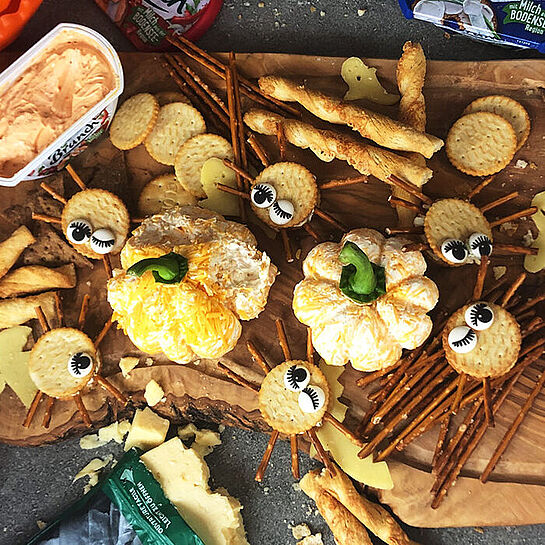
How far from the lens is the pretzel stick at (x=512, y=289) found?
56.6 inches

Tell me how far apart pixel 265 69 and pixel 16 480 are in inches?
51.4

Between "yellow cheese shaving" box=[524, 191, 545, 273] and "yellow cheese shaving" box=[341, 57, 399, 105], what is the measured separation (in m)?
0.41

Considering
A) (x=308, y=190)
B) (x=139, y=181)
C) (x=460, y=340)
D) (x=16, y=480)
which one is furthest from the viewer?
(x=16, y=480)

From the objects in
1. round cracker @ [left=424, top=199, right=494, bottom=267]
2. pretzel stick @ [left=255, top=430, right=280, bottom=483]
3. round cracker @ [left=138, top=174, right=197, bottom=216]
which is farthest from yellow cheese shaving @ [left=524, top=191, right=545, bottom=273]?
round cracker @ [left=138, top=174, right=197, bottom=216]

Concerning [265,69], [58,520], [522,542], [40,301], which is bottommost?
[522,542]

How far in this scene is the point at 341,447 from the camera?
1.56 m

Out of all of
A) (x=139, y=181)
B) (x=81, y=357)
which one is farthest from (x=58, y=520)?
(x=139, y=181)

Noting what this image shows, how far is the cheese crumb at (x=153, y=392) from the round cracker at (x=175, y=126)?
0.56 metres

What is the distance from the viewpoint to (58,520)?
177cm

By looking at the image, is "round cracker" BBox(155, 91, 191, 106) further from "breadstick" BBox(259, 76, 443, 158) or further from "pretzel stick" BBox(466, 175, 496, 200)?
"pretzel stick" BBox(466, 175, 496, 200)

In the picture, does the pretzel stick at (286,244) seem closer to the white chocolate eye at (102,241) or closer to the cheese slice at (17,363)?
the white chocolate eye at (102,241)

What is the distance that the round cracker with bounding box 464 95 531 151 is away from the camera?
1514 millimetres

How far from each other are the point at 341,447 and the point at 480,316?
1.49 feet

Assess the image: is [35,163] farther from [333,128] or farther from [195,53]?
[333,128]
